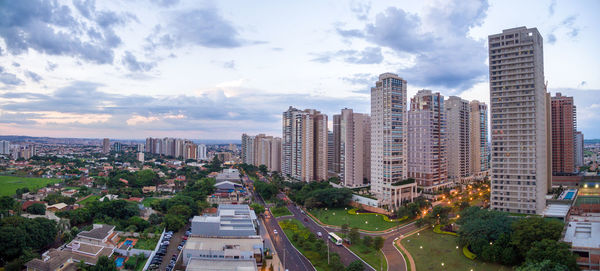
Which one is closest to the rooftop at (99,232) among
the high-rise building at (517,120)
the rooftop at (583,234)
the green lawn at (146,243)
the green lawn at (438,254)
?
the green lawn at (146,243)

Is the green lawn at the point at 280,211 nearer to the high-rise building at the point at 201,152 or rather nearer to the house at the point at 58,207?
the house at the point at 58,207

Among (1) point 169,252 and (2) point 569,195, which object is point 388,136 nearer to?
(2) point 569,195

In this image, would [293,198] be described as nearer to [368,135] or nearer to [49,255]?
[368,135]

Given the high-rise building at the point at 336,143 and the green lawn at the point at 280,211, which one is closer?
the green lawn at the point at 280,211

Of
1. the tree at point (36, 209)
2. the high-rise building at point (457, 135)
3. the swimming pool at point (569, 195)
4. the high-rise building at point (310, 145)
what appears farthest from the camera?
the high-rise building at point (310, 145)

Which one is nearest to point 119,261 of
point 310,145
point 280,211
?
point 280,211

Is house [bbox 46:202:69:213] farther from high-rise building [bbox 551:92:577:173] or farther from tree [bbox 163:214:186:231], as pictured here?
high-rise building [bbox 551:92:577:173]

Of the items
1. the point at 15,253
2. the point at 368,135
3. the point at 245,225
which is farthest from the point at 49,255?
the point at 368,135
